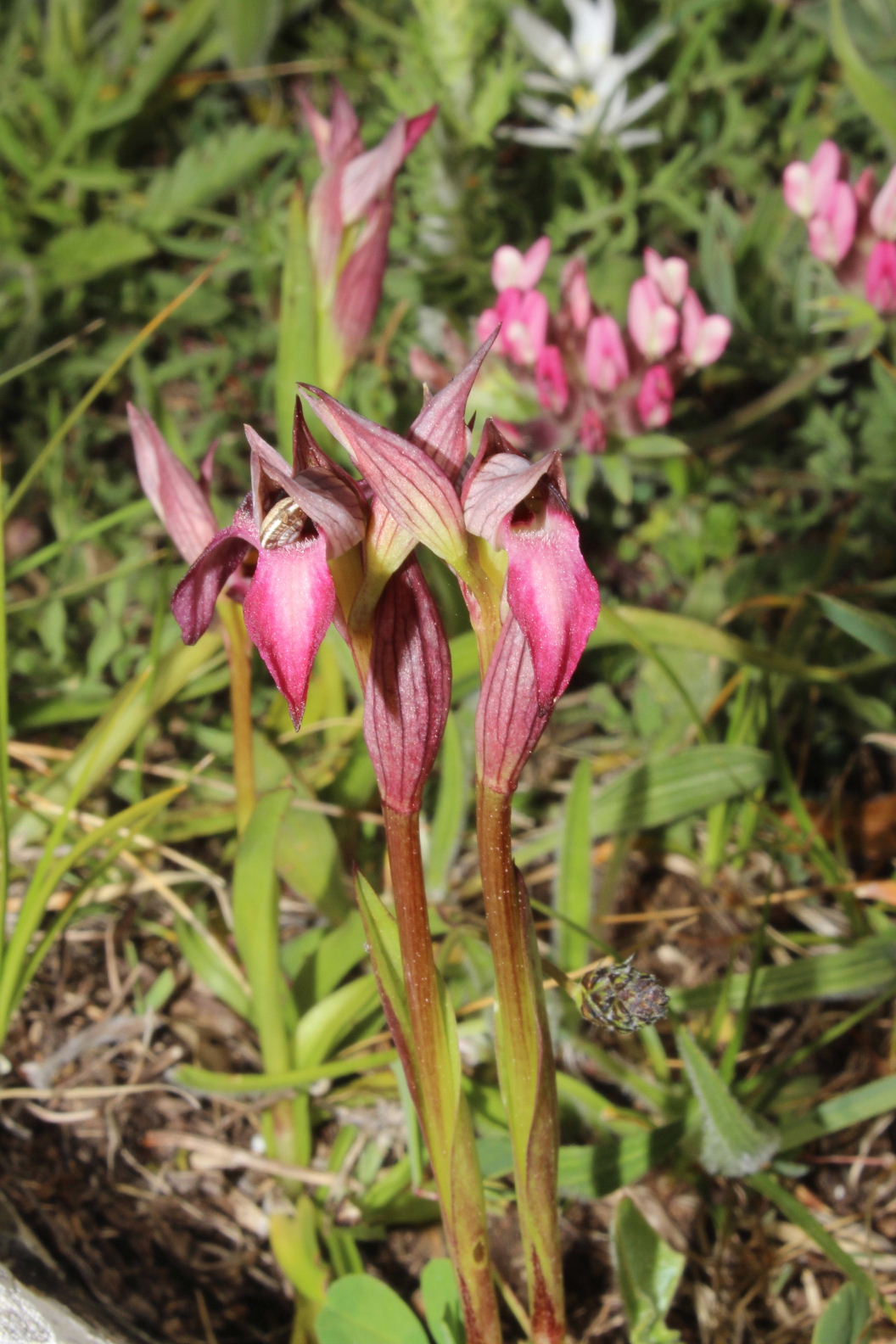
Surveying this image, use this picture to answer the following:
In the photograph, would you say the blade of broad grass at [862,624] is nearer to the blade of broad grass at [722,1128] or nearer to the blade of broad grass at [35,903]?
the blade of broad grass at [722,1128]

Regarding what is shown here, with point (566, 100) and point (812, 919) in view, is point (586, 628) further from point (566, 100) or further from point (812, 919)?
point (566, 100)

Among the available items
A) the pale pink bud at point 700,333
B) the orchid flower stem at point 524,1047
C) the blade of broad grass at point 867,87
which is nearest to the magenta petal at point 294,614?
the orchid flower stem at point 524,1047

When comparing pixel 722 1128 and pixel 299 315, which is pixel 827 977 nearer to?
pixel 722 1128

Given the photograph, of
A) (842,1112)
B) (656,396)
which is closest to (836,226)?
(656,396)

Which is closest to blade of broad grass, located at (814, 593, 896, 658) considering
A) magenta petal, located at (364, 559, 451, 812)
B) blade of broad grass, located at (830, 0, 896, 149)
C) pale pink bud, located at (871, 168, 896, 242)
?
magenta petal, located at (364, 559, 451, 812)

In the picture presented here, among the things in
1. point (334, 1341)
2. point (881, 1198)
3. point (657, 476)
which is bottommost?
point (881, 1198)

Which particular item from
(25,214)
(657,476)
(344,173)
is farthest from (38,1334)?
(25,214)
